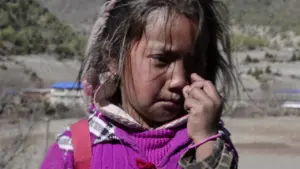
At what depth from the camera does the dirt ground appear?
468 inches

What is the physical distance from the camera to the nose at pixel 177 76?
1776 mm

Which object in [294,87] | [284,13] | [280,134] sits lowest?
[284,13]

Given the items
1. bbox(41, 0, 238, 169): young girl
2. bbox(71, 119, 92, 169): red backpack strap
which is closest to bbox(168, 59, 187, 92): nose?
bbox(41, 0, 238, 169): young girl

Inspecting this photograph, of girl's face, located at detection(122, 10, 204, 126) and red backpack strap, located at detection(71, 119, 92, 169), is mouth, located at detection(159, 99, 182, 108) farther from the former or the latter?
red backpack strap, located at detection(71, 119, 92, 169)

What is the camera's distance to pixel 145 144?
72.9 inches

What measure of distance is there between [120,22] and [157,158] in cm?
Answer: 43

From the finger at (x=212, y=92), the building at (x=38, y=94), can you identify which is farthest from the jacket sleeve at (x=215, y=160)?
the building at (x=38, y=94)

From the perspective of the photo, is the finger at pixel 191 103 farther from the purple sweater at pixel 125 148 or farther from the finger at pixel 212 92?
the purple sweater at pixel 125 148

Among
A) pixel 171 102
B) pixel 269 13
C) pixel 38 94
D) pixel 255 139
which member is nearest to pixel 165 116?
pixel 171 102

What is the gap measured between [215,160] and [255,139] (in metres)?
15.2

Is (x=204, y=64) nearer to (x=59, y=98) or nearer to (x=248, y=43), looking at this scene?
(x=59, y=98)

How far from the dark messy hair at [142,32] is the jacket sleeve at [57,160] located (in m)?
0.30

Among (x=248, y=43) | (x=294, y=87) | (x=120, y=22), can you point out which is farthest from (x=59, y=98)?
(x=248, y=43)

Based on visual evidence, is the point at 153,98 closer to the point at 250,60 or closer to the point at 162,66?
the point at 162,66
